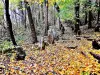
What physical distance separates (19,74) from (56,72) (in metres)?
1.43

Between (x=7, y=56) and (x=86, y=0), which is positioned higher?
(x=86, y=0)

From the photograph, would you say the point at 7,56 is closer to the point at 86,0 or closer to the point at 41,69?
the point at 41,69

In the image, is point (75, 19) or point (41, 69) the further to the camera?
point (75, 19)

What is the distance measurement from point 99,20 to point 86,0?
114 inches

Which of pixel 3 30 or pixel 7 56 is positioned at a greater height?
pixel 7 56

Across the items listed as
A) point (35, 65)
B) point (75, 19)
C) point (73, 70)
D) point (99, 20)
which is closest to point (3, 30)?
point (75, 19)

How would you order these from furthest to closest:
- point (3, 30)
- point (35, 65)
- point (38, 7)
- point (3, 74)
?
point (38, 7), point (3, 30), point (35, 65), point (3, 74)

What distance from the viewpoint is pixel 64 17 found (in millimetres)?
25453

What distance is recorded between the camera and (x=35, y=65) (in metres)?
9.53

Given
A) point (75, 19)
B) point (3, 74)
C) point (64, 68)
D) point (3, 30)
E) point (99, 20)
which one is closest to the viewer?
point (3, 74)

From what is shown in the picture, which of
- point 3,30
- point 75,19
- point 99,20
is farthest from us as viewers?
point 3,30

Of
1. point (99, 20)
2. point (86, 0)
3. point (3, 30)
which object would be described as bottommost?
point (3, 30)

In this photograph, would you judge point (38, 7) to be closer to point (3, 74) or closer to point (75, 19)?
point (75, 19)

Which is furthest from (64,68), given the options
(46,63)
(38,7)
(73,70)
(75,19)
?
(38,7)
